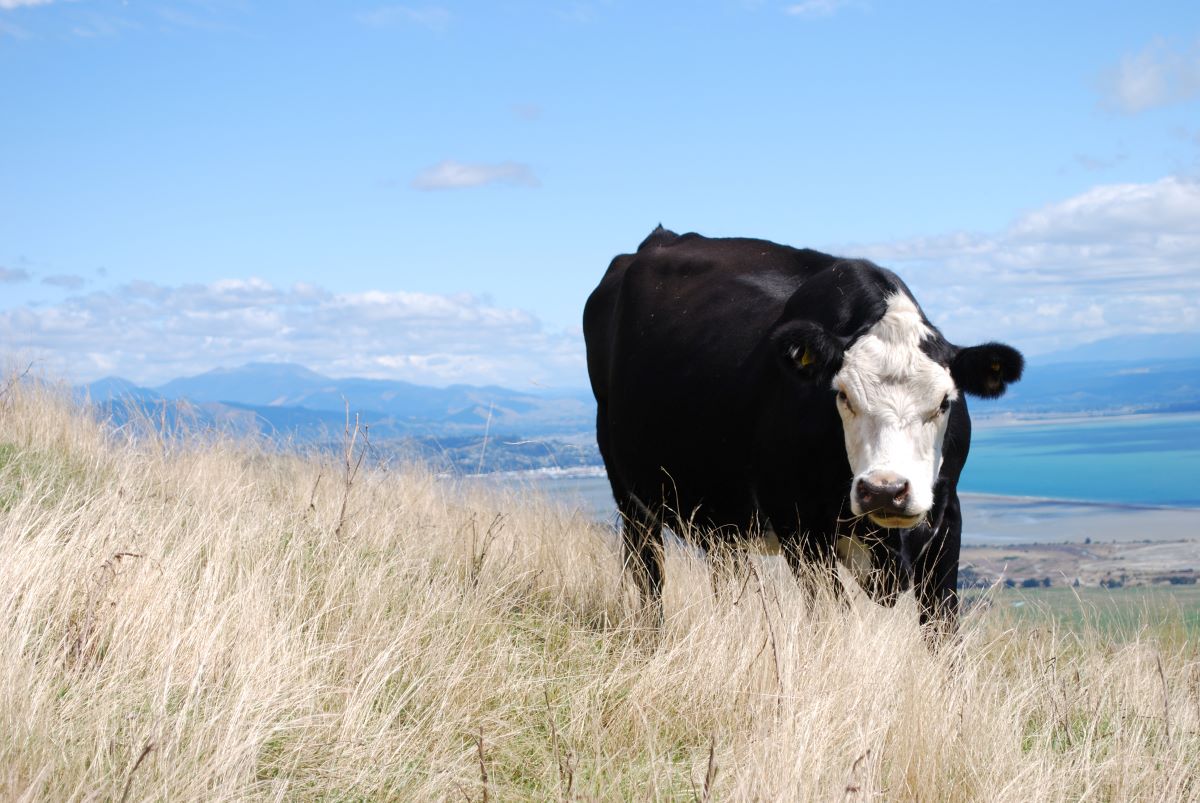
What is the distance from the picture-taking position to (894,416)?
222 inches

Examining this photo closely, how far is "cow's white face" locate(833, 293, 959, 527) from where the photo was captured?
17.5ft

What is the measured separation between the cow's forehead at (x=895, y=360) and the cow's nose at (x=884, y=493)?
0.60 m

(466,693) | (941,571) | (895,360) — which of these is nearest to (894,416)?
(895,360)

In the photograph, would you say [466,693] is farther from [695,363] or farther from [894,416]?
[695,363]

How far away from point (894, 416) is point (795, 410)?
76 cm

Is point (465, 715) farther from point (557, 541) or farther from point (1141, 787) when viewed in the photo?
point (557, 541)

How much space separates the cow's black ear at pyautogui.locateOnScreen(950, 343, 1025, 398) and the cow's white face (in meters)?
0.18

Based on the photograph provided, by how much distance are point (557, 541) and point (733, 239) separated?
8.61 ft

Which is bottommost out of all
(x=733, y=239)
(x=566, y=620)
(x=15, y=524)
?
(x=566, y=620)

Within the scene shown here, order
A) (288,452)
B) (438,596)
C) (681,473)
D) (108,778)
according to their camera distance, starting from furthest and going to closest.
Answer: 1. (288,452)
2. (681,473)
3. (438,596)
4. (108,778)

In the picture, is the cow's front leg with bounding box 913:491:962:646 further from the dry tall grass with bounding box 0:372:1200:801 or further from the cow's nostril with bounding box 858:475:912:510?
the cow's nostril with bounding box 858:475:912:510

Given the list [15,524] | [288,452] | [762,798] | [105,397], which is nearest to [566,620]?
[15,524]

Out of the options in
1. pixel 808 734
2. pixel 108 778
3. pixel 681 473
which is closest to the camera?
pixel 108 778

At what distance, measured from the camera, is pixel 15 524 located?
17.0 ft
